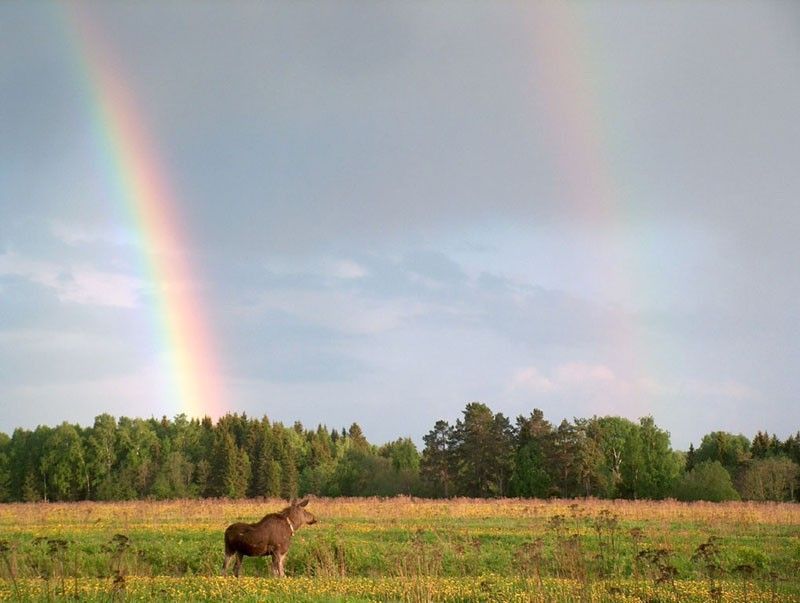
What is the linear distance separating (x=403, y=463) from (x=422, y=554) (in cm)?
8072

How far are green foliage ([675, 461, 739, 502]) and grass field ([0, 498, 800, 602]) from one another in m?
21.3

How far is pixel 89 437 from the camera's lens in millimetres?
92625

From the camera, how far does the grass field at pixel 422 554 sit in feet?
43.5

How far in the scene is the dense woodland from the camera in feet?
216

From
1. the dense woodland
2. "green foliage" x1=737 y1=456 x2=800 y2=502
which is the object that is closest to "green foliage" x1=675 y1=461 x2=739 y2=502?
the dense woodland

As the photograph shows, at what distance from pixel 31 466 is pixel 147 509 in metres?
67.1

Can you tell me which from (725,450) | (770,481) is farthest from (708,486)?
(725,450)

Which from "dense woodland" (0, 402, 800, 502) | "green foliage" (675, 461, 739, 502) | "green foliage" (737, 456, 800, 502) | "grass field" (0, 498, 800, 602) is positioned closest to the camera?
"grass field" (0, 498, 800, 602)

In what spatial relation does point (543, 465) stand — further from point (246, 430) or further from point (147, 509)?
point (246, 430)

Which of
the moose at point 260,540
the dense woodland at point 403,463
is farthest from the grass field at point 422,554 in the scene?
the dense woodland at point 403,463

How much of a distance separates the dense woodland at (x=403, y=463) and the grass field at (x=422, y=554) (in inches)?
1099

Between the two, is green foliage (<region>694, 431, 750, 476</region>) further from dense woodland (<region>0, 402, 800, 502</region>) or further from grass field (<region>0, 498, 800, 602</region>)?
grass field (<region>0, 498, 800, 602</region>)

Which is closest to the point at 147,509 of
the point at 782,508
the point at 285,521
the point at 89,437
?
Answer: the point at 285,521

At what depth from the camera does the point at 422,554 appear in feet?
50.7
